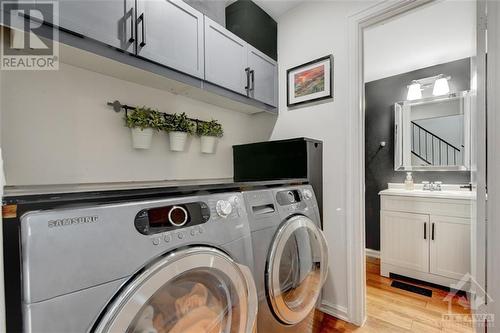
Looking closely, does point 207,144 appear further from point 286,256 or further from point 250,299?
point 250,299

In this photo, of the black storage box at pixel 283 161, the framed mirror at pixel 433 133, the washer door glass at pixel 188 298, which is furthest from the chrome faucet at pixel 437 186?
the washer door glass at pixel 188 298

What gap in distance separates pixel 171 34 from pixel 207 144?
2.60ft

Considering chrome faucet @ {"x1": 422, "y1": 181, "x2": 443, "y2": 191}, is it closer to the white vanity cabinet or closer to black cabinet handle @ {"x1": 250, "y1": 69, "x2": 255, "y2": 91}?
the white vanity cabinet

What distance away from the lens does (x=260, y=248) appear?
103 centimetres

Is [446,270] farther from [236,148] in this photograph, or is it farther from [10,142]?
[10,142]

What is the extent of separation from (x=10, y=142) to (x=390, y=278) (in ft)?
10.4

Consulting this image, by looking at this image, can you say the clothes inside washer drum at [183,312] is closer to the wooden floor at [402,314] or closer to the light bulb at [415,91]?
the wooden floor at [402,314]

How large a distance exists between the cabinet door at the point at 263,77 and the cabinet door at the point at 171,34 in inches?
19.9

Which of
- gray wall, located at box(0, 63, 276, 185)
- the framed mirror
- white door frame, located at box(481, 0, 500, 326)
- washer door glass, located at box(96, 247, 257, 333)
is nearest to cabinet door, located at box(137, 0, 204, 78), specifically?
gray wall, located at box(0, 63, 276, 185)

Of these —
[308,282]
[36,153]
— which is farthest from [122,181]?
[308,282]

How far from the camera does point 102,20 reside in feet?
3.31

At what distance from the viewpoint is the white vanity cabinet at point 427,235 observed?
6.57ft

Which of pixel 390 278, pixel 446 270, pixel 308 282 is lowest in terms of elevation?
pixel 390 278

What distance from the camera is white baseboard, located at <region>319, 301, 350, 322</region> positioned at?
1684mm
